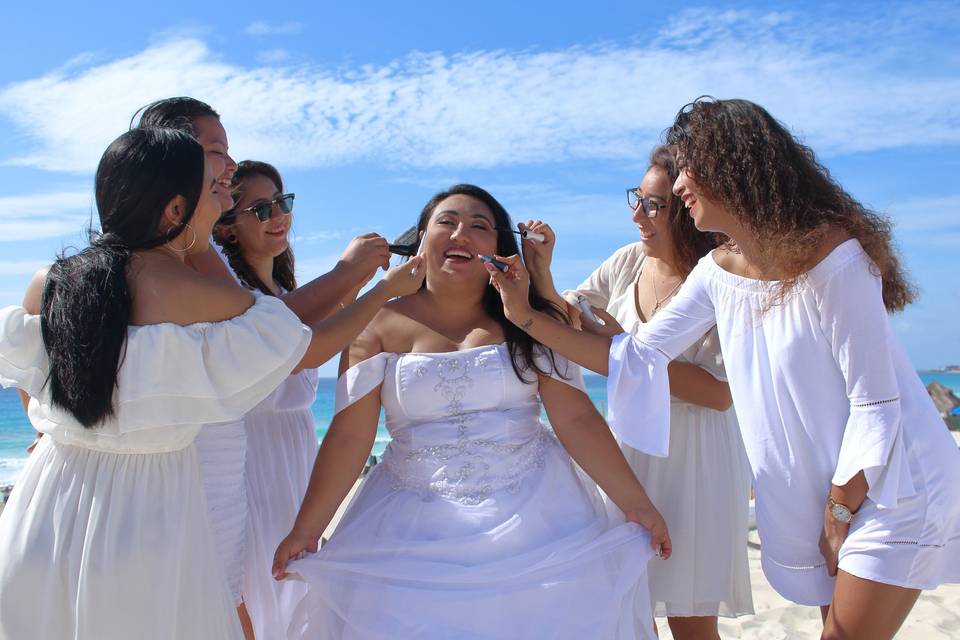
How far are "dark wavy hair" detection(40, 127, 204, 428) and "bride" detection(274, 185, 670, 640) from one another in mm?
1189

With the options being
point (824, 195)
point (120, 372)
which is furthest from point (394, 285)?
point (824, 195)

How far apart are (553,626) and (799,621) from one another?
367 cm

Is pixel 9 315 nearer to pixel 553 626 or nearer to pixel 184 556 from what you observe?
pixel 184 556

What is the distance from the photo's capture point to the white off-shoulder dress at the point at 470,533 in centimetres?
322

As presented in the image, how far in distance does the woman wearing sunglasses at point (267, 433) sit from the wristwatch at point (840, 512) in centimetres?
232

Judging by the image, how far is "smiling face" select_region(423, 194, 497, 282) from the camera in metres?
4.00

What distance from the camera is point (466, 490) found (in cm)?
359

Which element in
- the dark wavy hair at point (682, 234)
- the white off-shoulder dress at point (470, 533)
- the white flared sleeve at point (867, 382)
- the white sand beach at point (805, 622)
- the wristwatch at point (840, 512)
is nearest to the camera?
the white flared sleeve at point (867, 382)

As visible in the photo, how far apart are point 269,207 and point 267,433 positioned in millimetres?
1205

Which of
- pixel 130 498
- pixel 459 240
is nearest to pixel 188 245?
pixel 130 498

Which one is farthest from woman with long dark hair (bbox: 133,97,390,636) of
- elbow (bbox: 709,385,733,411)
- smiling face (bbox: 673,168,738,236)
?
elbow (bbox: 709,385,733,411)

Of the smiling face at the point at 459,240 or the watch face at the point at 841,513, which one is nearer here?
the watch face at the point at 841,513

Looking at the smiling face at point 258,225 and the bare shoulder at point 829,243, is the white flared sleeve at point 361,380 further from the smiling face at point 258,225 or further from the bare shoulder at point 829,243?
the bare shoulder at point 829,243

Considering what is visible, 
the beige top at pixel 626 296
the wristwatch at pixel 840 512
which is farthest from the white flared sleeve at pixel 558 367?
the wristwatch at pixel 840 512
